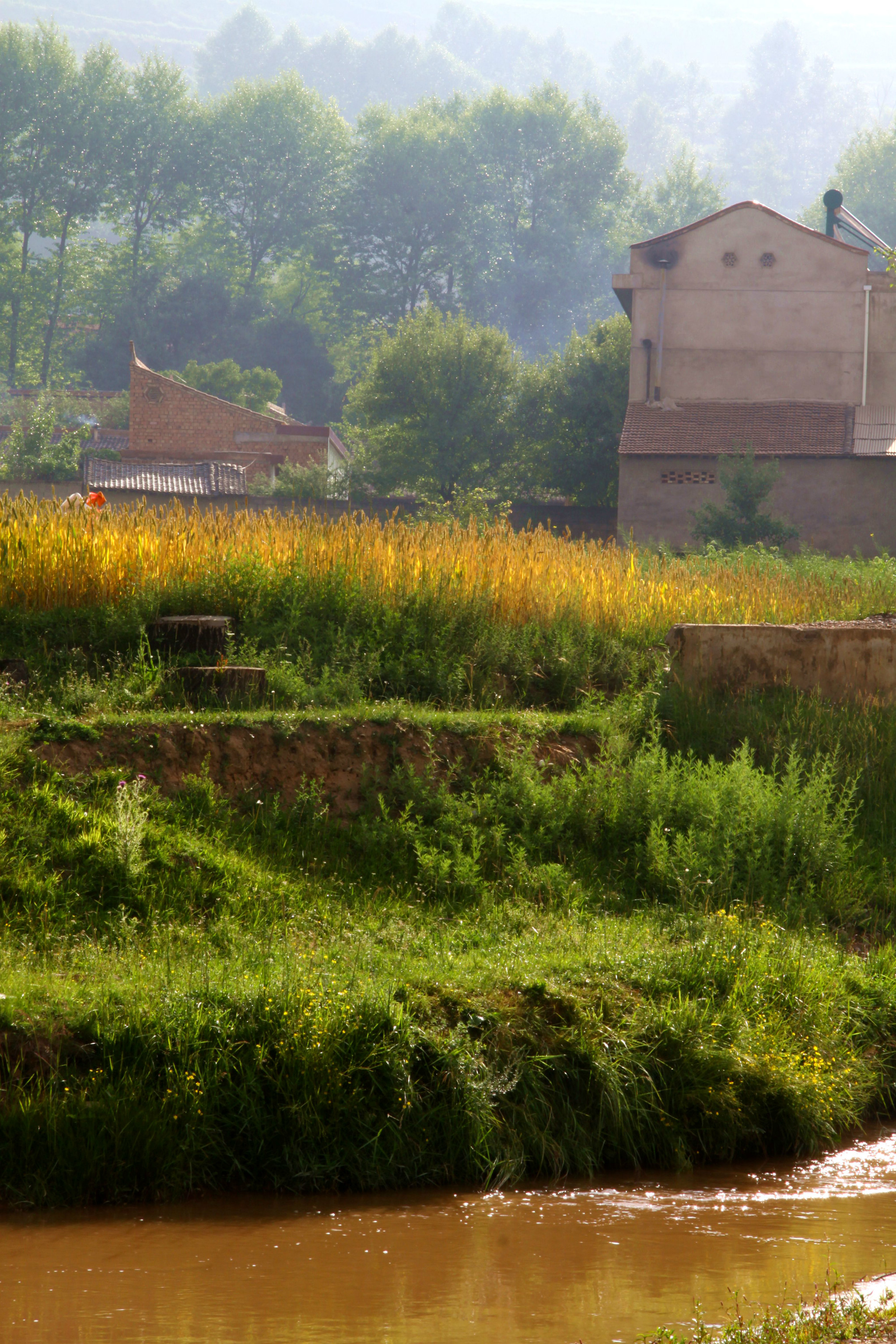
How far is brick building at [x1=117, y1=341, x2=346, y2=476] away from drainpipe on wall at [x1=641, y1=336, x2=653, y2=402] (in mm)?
16744

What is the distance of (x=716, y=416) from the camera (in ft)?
111

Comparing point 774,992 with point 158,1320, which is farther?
point 774,992

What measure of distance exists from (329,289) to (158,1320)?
74.9 m

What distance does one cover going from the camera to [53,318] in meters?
69.9

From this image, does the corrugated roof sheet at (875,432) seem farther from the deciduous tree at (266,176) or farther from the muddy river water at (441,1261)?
the deciduous tree at (266,176)

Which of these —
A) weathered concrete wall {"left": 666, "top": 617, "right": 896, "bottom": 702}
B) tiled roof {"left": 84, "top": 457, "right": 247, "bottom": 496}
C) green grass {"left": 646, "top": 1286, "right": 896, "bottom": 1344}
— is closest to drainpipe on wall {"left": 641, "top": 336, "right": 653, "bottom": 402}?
tiled roof {"left": 84, "top": 457, "right": 247, "bottom": 496}

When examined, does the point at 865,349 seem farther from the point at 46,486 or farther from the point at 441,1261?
the point at 441,1261

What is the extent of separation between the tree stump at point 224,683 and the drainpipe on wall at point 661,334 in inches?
1059

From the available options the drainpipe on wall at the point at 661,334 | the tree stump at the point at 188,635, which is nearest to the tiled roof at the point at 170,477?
the drainpipe on wall at the point at 661,334

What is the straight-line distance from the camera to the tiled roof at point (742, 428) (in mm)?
32000

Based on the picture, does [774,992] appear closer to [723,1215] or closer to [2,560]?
[723,1215]

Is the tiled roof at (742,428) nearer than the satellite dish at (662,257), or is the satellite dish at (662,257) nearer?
the tiled roof at (742,428)

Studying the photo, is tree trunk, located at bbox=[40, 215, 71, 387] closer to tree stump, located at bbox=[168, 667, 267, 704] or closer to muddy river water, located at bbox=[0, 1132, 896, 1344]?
tree stump, located at bbox=[168, 667, 267, 704]

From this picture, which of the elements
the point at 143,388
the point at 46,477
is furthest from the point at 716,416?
the point at 143,388
